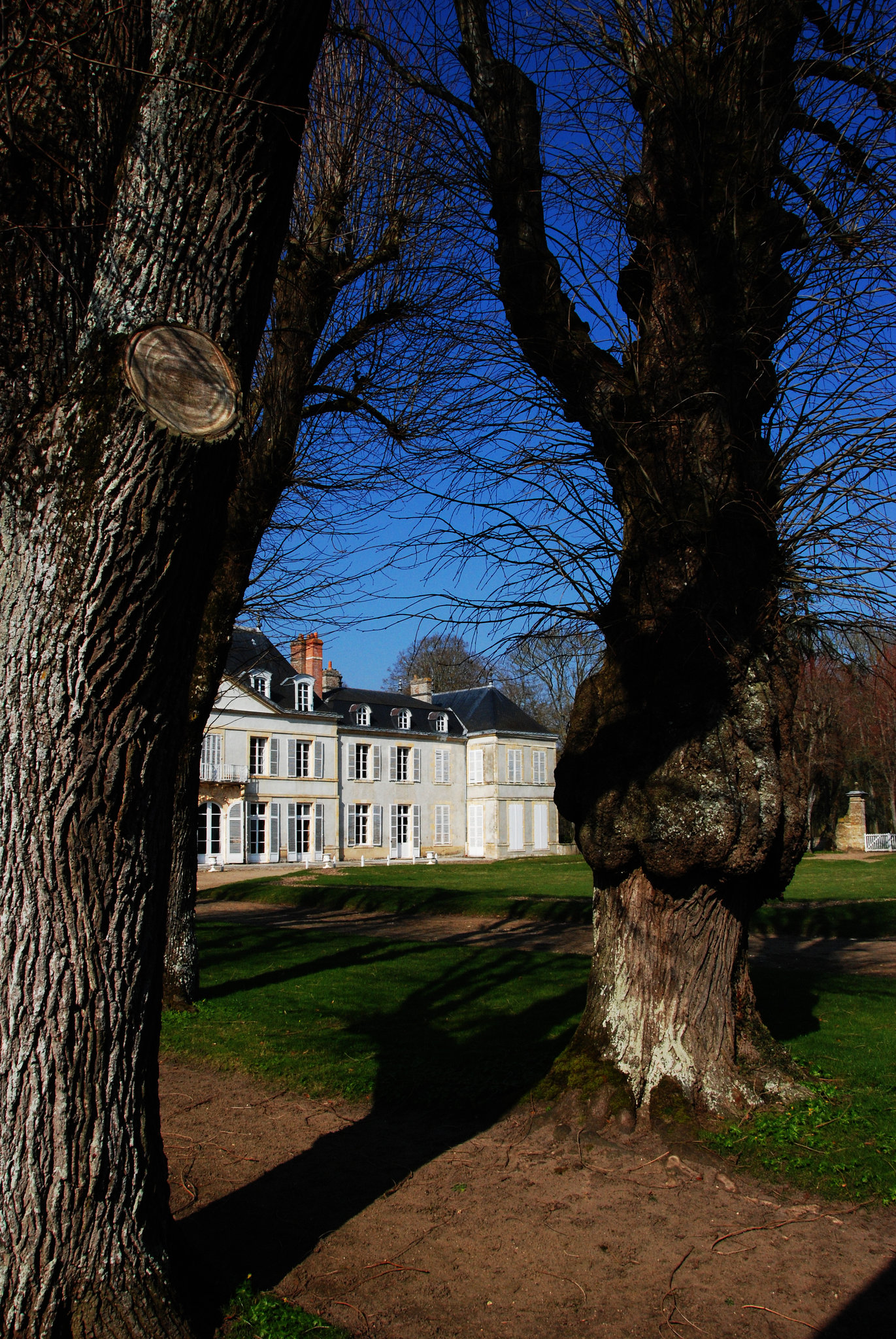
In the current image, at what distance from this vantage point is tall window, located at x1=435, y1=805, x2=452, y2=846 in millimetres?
40438

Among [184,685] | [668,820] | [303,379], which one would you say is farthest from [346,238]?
[184,685]

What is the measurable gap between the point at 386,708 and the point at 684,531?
1426 inches

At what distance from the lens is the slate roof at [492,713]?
41.4 m

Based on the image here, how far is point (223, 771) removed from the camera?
33031mm

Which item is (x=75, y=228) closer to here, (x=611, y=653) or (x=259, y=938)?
(x=611, y=653)

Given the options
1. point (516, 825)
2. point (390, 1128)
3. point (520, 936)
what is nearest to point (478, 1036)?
point (390, 1128)

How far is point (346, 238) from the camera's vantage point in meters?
7.64

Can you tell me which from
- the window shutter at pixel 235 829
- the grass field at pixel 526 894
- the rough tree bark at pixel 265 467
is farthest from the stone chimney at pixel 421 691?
the rough tree bark at pixel 265 467

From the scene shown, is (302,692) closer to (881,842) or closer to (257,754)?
(257,754)

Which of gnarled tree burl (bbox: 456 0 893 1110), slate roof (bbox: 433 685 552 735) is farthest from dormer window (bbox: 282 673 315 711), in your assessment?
gnarled tree burl (bbox: 456 0 893 1110)

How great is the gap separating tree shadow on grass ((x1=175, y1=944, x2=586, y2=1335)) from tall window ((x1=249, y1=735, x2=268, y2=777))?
26791 millimetres

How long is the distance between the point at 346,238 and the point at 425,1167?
6.81m

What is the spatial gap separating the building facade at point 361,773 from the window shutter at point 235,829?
0.04 m

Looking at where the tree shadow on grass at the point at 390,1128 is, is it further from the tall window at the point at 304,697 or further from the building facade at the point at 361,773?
the tall window at the point at 304,697
